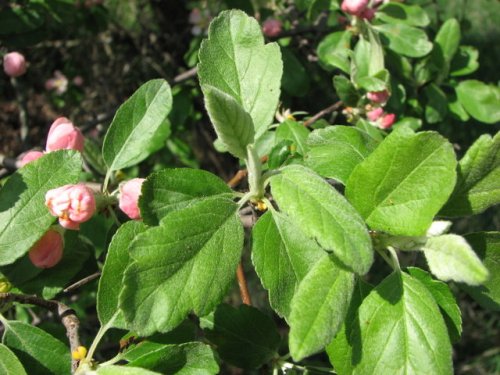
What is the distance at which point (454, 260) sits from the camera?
0.74 metres

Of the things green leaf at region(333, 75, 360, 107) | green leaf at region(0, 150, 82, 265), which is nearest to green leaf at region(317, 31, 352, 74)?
green leaf at region(333, 75, 360, 107)

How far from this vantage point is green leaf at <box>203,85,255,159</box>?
748mm

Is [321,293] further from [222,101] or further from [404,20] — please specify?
[404,20]

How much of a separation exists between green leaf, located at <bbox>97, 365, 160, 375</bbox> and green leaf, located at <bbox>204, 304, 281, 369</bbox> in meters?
0.30

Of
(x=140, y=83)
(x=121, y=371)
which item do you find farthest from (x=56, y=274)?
(x=140, y=83)

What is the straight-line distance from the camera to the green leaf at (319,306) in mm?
729

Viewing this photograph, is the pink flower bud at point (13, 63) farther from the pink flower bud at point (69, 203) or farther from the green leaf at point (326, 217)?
the green leaf at point (326, 217)

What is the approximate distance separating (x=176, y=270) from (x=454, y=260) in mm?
384

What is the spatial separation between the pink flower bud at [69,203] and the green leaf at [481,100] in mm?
1342

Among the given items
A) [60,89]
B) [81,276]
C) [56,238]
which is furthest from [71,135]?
[60,89]

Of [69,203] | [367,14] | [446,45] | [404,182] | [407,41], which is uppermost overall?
[69,203]

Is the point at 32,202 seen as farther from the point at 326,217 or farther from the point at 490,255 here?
the point at 490,255

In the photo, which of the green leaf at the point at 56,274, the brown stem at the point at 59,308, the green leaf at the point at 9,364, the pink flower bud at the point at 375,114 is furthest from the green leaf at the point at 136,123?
the pink flower bud at the point at 375,114

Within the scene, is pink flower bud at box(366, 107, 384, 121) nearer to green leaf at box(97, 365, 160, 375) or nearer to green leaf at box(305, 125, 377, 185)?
green leaf at box(305, 125, 377, 185)
